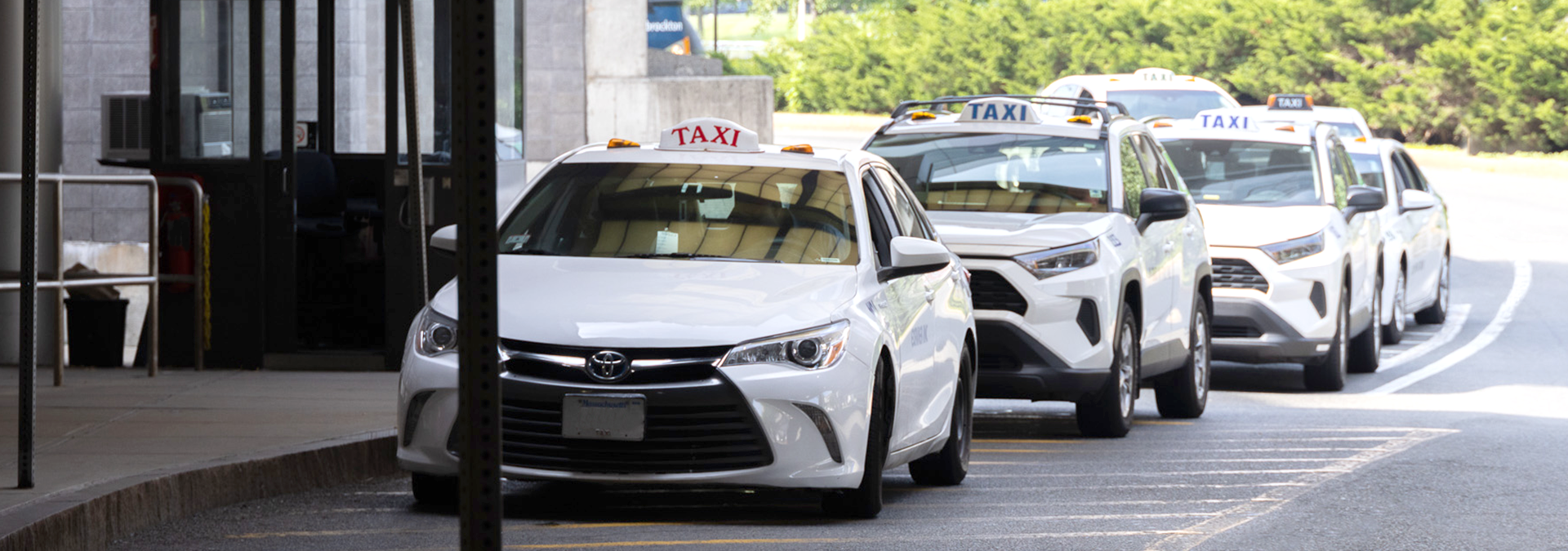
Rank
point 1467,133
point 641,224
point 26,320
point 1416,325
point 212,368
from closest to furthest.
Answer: point 26,320, point 641,224, point 212,368, point 1416,325, point 1467,133

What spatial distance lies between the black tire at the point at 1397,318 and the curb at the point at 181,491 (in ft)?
35.9

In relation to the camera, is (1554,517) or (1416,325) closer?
(1554,517)

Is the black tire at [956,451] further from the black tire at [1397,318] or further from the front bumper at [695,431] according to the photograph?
the black tire at [1397,318]

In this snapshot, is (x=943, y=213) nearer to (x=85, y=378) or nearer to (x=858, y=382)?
(x=858, y=382)

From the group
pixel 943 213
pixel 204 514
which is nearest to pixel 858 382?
pixel 204 514

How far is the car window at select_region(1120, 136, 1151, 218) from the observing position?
11.5 meters


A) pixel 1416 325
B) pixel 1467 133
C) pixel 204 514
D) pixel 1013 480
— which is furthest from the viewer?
pixel 1467 133

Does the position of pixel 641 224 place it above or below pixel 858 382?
above

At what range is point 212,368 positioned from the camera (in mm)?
12266

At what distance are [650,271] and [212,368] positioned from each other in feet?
17.5

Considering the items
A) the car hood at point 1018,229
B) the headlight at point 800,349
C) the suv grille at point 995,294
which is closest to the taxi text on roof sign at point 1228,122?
the car hood at point 1018,229

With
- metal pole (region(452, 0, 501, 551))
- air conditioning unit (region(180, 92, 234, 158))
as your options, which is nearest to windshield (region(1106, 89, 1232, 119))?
air conditioning unit (region(180, 92, 234, 158))

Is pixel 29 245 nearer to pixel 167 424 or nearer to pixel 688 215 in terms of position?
pixel 167 424

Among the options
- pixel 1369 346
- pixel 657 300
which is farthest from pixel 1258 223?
pixel 657 300
